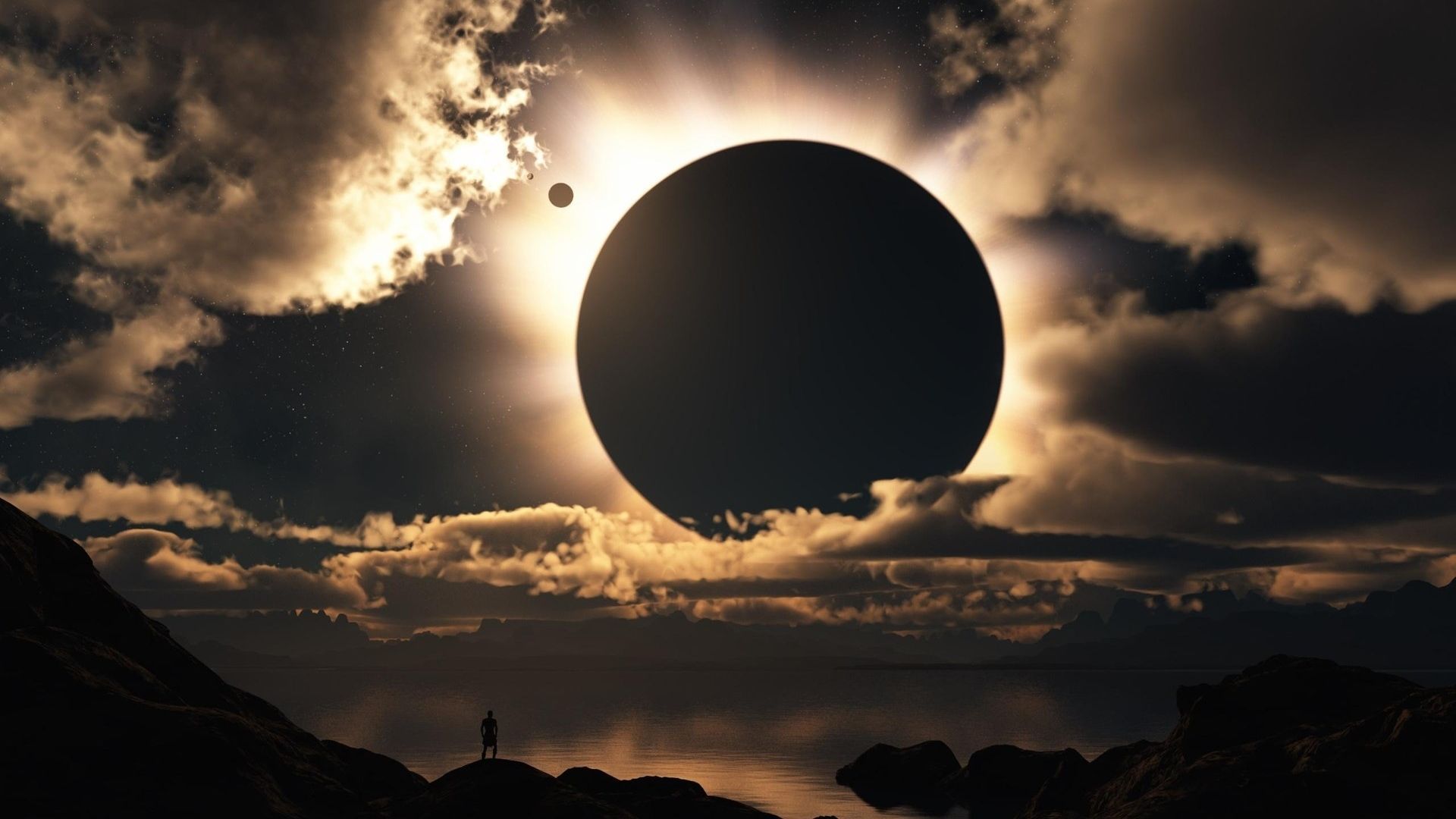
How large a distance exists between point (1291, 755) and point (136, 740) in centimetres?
3590

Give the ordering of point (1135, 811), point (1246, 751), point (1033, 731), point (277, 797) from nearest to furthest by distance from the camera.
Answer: point (277, 797) < point (1135, 811) < point (1246, 751) < point (1033, 731)

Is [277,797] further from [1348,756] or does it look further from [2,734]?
[1348,756]

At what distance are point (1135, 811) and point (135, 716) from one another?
3053 centimetres

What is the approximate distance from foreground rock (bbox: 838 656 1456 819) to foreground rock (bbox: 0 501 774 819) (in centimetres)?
1839

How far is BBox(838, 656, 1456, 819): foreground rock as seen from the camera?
29.8 meters

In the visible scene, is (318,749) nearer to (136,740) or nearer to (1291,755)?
(136,740)

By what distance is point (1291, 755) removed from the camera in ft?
111

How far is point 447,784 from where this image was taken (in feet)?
109

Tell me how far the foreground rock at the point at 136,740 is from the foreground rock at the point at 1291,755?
1839 centimetres

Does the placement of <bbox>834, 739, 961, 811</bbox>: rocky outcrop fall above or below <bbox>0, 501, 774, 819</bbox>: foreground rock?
Result: below

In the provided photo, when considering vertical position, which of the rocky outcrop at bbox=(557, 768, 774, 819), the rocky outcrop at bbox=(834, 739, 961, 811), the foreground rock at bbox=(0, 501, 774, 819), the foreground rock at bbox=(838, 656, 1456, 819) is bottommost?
the rocky outcrop at bbox=(834, 739, 961, 811)

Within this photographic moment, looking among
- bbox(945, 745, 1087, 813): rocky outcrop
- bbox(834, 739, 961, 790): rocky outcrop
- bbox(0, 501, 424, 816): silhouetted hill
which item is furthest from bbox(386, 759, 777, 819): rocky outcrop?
bbox(834, 739, 961, 790): rocky outcrop

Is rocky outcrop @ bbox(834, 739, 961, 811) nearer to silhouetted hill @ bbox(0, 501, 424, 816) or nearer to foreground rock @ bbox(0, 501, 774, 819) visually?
foreground rock @ bbox(0, 501, 774, 819)

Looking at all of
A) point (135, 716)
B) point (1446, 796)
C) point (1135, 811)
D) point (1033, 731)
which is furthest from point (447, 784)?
point (1033, 731)
